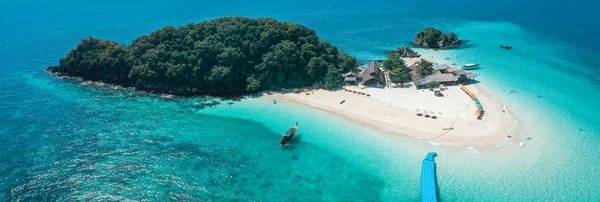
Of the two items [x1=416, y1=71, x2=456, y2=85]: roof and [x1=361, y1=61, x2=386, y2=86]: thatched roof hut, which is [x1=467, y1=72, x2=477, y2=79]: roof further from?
[x1=361, y1=61, x2=386, y2=86]: thatched roof hut

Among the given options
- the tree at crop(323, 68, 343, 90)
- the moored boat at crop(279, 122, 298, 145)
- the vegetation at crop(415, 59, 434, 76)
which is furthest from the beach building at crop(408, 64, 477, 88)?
the moored boat at crop(279, 122, 298, 145)

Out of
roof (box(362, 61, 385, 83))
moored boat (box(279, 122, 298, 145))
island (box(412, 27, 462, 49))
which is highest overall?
island (box(412, 27, 462, 49))

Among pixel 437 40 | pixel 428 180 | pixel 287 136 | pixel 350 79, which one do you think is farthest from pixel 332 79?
pixel 437 40

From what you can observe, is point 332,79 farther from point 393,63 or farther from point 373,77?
point 393,63

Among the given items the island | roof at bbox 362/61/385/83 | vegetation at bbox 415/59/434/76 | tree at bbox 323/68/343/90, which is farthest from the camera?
the island

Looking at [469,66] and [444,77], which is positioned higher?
[469,66]
